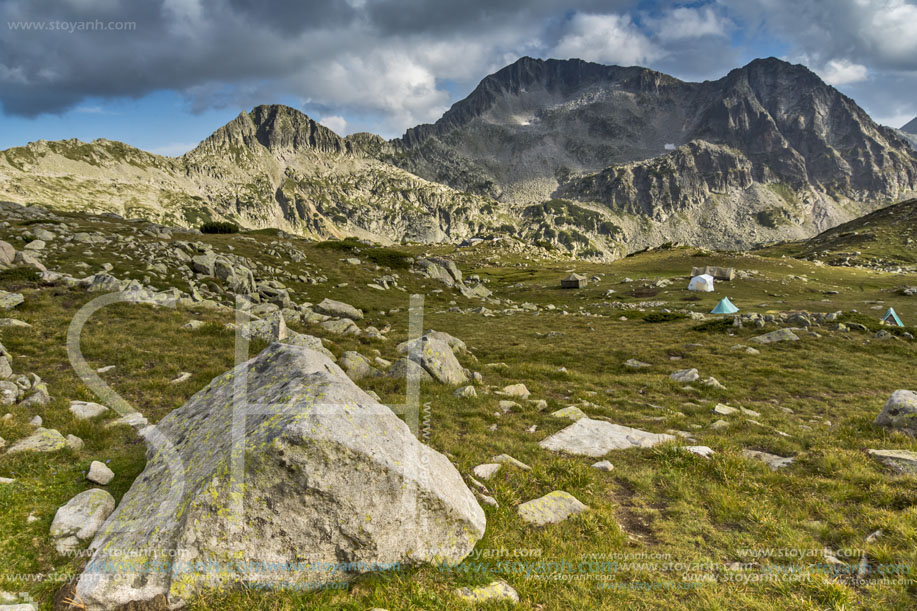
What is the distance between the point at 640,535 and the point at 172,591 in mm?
7450

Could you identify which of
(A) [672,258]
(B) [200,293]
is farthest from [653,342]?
(A) [672,258]

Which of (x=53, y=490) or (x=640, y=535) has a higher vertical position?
(x=53, y=490)

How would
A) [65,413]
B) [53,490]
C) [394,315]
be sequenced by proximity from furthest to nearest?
[394,315], [65,413], [53,490]

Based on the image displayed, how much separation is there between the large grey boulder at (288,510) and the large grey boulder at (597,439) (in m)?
5.38

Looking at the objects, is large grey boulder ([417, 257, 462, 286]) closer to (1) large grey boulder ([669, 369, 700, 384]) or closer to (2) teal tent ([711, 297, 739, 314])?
(2) teal tent ([711, 297, 739, 314])

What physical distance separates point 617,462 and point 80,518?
1114 centimetres

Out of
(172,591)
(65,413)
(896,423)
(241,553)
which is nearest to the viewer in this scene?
(172,591)

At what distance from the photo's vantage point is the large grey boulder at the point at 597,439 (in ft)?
36.0

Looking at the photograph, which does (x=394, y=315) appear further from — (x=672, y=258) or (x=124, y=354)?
(x=672, y=258)

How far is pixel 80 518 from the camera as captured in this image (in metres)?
5.78

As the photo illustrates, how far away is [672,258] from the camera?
10506cm

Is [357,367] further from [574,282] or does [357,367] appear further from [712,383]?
[574,282]

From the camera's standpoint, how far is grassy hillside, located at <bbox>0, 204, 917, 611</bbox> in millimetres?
5363

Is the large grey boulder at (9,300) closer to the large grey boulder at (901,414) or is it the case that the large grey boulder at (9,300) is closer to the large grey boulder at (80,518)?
the large grey boulder at (80,518)
